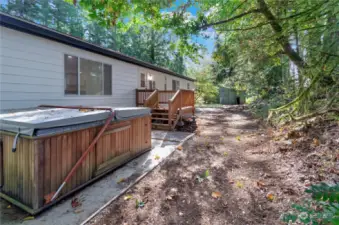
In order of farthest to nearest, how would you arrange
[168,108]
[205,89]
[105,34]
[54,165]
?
[205,89] < [105,34] < [168,108] < [54,165]

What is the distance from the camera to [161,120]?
25.3ft

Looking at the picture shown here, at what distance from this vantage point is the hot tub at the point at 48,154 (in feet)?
7.44

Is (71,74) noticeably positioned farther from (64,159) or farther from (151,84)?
(151,84)

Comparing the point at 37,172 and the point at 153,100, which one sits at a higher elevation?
the point at 153,100

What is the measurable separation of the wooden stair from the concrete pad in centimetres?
292

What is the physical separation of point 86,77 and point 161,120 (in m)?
3.29

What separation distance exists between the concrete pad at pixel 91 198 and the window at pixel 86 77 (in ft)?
10.3

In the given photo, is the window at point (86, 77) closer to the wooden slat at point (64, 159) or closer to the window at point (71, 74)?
the window at point (71, 74)

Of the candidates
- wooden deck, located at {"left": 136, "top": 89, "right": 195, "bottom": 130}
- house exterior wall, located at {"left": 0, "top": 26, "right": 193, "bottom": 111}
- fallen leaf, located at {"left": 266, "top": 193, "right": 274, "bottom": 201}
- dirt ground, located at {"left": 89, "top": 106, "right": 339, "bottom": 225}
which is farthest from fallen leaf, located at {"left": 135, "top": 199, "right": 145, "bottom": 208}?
wooden deck, located at {"left": 136, "top": 89, "right": 195, "bottom": 130}

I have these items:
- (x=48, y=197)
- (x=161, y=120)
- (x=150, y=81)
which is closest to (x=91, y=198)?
(x=48, y=197)

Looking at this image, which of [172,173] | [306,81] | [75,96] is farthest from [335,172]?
[75,96]

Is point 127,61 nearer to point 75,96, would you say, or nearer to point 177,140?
point 75,96

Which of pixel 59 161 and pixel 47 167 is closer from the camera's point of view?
pixel 47 167

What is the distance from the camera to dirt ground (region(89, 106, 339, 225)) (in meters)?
2.27
